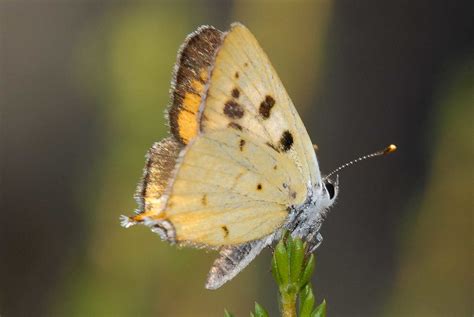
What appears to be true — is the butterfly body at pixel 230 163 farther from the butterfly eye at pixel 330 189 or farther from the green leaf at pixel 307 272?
the green leaf at pixel 307 272

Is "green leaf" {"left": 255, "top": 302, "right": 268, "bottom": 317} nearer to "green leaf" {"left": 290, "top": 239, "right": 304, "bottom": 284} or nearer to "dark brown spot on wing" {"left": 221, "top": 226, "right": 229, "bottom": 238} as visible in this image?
"green leaf" {"left": 290, "top": 239, "right": 304, "bottom": 284}

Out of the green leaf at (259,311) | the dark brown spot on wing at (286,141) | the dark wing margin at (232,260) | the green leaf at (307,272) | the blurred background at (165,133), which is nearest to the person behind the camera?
the green leaf at (259,311)

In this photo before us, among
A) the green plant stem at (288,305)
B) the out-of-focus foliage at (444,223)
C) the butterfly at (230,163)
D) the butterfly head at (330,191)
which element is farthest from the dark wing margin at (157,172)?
the out-of-focus foliage at (444,223)

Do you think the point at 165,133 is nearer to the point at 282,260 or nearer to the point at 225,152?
the point at 225,152

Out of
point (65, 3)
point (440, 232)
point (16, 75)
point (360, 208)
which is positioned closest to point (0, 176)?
point (16, 75)

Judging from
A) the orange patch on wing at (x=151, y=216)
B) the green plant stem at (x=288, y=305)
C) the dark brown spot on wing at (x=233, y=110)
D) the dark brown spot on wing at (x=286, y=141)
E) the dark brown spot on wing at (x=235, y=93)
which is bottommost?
the green plant stem at (x=288, y=305)

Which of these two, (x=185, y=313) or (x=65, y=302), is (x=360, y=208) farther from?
(x=65, y=302)

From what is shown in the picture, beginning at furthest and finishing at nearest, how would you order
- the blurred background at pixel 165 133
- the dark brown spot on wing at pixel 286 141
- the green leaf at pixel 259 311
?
the blurred background at pixel 165 133, the dark brown spot on wing at pixel 286 141, the green leaf at pixel 259 311

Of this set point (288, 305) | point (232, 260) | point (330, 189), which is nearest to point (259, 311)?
point (288, 305)
